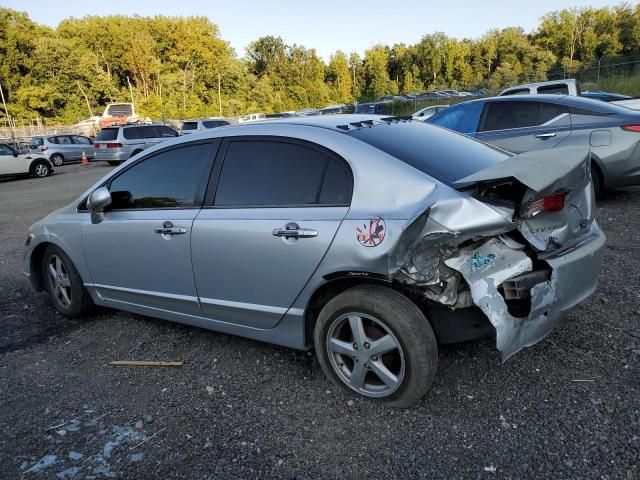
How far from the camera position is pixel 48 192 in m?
14.3

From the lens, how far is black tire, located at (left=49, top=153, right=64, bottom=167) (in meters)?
24.0

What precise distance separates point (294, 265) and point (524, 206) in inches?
48.6

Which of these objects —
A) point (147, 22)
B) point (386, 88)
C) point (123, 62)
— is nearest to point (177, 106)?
point (123, 62)

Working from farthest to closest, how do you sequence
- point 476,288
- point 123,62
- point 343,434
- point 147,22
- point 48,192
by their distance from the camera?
point 147,22 < point 123,62 < point 48,192 < point 343,434 < point 476,288

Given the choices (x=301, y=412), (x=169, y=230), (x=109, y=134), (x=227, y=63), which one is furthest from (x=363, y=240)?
(x=227, y=63)

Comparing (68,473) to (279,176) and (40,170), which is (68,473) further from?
(40,170)

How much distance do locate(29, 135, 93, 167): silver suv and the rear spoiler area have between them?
83.0 ft

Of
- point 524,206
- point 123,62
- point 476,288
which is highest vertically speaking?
point 123,62

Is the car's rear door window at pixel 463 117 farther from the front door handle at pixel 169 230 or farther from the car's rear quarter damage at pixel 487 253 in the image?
the front door handle at pixel 169 230

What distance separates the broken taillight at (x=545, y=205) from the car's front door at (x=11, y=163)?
66.4 feet

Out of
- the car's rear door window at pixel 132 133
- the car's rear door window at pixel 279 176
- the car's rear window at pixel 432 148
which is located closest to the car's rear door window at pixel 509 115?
the car's rear window at pixel 432 148

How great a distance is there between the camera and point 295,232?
2.73 meters

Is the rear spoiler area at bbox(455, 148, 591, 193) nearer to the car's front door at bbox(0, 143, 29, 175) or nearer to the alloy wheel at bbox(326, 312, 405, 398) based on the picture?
the alloy wheel at bbox(326, 312, 405, 398)

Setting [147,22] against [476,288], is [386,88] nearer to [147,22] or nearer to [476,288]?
[147,22]
